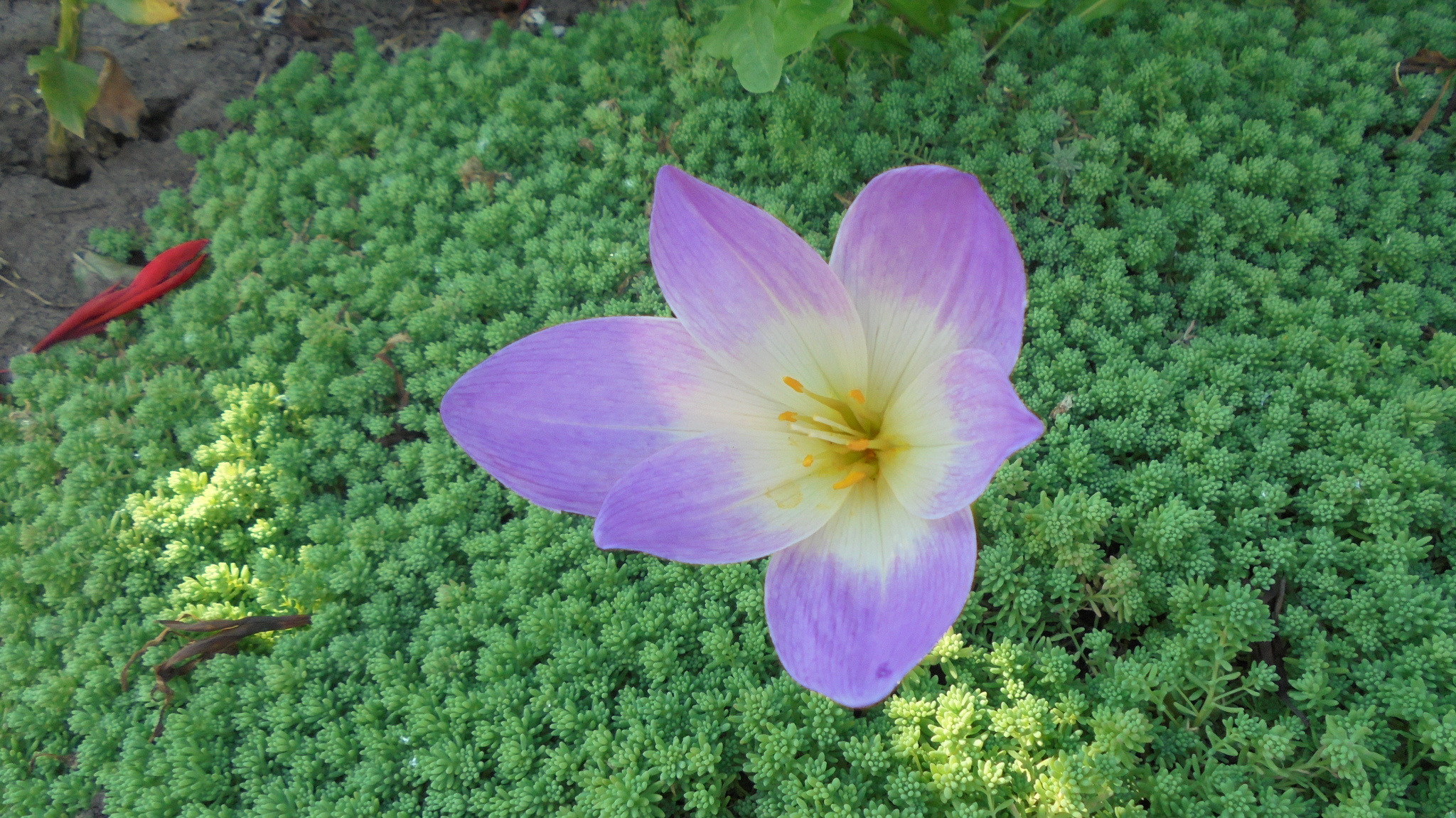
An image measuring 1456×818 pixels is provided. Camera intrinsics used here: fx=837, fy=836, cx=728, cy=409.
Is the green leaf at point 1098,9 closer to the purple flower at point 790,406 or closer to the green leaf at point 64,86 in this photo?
the purple flower at point 790,406

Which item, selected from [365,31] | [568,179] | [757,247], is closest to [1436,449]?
[757,247]

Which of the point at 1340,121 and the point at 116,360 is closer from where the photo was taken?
the point at 1340,121

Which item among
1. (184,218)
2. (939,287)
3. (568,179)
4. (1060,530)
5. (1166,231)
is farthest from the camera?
(184,218)

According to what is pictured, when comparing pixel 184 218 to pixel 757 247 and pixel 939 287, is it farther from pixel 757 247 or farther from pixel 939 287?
pixel 939 287

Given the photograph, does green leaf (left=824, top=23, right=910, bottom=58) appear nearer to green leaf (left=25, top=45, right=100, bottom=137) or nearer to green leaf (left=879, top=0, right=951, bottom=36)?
green leaf (left=879, top=0, right=951, bottom=36)

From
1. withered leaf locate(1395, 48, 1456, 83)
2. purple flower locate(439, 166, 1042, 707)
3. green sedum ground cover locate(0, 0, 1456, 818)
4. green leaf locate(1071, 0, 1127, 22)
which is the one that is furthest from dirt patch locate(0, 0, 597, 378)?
withered leaf locate(1395, 48, 1456, 83)

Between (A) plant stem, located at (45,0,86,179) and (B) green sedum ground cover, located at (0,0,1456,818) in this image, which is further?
(A) plant stem, located at (45,0,86,179)

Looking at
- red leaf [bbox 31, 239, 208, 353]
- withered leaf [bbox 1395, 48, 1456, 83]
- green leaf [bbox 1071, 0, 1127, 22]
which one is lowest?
red leaf [bbox 31, 239, 208, 353]
